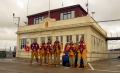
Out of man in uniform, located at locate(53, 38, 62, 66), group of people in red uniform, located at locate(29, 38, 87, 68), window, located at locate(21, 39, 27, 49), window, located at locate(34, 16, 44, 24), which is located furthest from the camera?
window, located at locate(34, 16, 44, 24)

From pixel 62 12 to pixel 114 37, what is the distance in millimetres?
12385

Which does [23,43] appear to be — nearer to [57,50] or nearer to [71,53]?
[57,50]

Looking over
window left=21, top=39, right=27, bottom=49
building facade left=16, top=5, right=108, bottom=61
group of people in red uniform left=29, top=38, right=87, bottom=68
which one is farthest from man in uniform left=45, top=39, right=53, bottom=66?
window left=21, top=39, right=27, bottom=49

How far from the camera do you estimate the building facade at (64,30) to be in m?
20.0

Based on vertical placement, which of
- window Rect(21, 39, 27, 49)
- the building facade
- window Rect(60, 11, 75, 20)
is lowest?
window Rect(21, 39, 27, 49)

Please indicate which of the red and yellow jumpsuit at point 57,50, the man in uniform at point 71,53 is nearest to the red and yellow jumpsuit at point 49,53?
the red and yellow jumpsuit at point 57,50

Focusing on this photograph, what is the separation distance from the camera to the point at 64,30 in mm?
22031

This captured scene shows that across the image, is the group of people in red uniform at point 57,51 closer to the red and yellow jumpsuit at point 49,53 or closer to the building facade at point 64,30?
the red and yellow jumpsuit at point 49,53

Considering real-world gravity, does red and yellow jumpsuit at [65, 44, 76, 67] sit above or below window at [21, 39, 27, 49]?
below

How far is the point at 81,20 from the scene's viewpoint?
67.2 feet

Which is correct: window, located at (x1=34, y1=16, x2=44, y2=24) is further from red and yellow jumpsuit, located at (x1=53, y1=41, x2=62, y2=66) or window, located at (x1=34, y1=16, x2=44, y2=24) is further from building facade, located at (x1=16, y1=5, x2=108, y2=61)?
red and yellow jumpsuit, located at (x1=53, y1=41, x2=62, y2=66)

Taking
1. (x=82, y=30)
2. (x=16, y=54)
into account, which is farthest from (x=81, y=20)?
(x=16, y=54)

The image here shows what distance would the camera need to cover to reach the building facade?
786 inches

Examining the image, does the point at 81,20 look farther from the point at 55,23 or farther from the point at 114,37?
the point at 114,37
